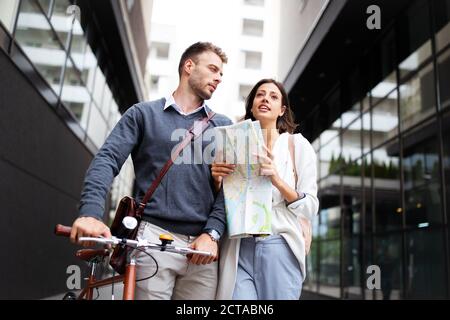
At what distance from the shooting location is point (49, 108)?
7.88 meters

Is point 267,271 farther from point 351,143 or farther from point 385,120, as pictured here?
point 351,143

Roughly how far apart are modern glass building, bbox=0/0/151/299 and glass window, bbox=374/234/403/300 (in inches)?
201

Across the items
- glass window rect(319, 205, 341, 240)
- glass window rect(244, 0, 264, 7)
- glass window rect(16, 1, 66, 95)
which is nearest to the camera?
glass window rect(244, 0, 264, 7)

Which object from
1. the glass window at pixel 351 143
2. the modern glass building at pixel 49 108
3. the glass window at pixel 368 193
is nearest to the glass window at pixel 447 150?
the glass window at pixel 368 193

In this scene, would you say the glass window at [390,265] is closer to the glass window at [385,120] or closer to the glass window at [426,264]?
the glass window at [426,264]

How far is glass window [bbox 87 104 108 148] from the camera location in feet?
37.0

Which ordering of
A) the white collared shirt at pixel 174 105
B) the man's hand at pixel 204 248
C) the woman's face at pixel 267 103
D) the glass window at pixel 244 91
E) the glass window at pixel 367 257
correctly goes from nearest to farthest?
the man's hand at pixel 204 248 → the white collared shirt at pixel 174 105 → the woman's face at pixel 267 103 → the glass window at pixel 244 91 → the glass window at pixel 367 257

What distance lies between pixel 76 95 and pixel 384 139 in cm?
650

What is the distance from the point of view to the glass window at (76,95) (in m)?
9.02

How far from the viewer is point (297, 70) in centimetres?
1014

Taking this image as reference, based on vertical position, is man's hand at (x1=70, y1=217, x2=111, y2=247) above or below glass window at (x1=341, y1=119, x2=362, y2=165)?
below

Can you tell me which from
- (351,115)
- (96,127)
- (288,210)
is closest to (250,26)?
(288,210)

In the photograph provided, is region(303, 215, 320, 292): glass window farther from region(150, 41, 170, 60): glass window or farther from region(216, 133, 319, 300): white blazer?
region(216, 133, 319, 300): white blazer

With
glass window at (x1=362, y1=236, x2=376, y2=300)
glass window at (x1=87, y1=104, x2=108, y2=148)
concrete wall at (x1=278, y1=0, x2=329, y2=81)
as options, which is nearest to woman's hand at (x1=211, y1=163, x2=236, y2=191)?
concrete wall at (x1=278, y1=0, x2=329, y2=81)
